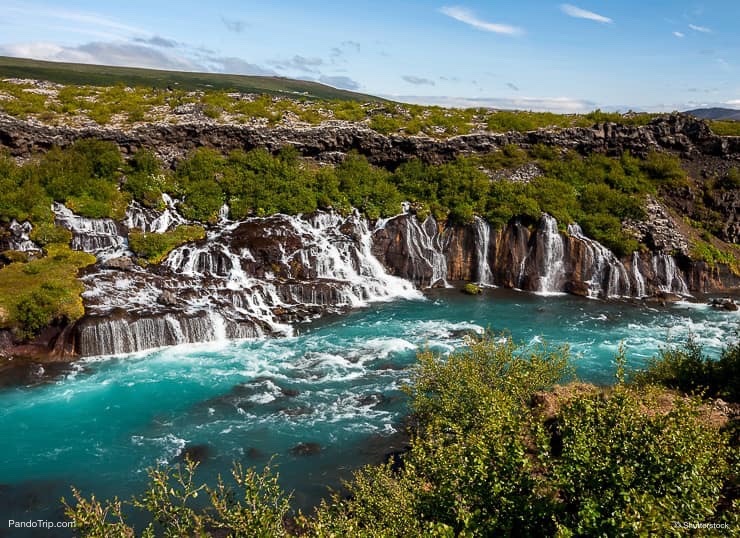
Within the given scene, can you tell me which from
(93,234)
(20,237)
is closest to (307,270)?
(93,234)

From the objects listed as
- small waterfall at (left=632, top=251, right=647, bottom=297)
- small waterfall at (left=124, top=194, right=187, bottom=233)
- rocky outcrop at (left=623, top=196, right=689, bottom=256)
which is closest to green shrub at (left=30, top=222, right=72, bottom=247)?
small waterfall at (left=124, top=194, right=187, bottom=233)

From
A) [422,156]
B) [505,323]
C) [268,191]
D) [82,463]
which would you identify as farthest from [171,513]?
[422,156]

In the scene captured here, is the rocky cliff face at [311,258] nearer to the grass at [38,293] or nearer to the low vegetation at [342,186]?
the grass at [38,293]

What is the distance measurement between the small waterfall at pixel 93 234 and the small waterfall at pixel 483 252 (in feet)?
100

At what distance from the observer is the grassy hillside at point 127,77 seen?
454 feet

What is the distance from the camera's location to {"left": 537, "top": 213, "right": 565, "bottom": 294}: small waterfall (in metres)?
47.0

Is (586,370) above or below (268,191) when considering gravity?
below

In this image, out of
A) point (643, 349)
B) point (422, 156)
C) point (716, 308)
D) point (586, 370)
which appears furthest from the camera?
point (422, 156)

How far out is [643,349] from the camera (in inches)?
1363

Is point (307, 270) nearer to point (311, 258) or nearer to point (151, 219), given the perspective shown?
point (311, 258)

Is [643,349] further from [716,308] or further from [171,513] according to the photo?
[171,513]

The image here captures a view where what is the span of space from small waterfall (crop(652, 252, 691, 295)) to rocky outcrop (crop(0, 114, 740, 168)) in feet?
58.9

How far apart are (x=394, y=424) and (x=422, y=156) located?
3840 centimetres

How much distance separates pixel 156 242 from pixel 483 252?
28704 millimetres
